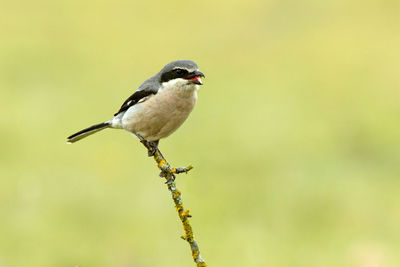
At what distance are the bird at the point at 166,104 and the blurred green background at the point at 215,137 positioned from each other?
3.77m

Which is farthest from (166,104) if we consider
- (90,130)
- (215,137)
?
(215,137)

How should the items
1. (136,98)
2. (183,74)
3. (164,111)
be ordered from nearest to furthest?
(183,74), (164,111), (136,98)

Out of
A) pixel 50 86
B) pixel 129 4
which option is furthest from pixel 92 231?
pixel 129 4

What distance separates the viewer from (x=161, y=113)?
5676mm

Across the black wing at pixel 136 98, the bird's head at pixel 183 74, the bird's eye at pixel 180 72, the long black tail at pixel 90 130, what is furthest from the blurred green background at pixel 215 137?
the bird's eye at pixel 180 72

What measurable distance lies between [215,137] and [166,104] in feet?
30.8

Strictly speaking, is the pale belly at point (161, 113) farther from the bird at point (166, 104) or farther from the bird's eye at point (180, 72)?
the bird's eye at point (180, 72)

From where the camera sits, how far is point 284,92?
62.2 ft

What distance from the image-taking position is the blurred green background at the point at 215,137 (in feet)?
33.7

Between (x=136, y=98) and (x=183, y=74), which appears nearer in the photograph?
(x=183, y=74)

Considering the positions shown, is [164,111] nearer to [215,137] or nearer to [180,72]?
[180,72]

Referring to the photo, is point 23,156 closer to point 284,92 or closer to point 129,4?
point 284,92

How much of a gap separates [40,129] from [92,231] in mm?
5315

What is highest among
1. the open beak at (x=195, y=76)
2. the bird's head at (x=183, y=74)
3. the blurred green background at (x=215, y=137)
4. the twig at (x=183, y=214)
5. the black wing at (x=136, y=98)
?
the blurred green background at (x=215, y=137)
